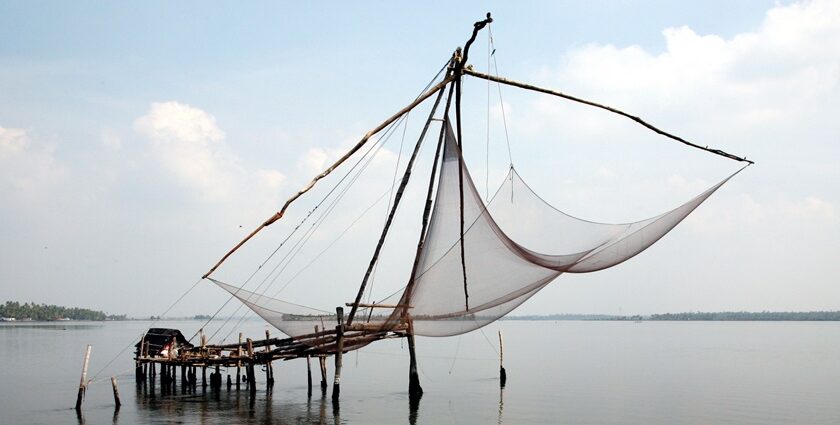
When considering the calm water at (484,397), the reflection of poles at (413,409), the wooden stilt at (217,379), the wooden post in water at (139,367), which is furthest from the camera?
the wooden post in water at (139,367)

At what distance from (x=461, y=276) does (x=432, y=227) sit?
1059 millimetres

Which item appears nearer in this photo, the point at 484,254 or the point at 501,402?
the point at 484,254

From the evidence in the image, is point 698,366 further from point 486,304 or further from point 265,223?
point 265,223

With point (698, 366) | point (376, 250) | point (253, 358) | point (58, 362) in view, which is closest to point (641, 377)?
point (698, 366)

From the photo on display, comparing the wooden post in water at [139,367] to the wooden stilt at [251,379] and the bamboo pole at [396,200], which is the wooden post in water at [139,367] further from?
the bamboo pole at [396,200]

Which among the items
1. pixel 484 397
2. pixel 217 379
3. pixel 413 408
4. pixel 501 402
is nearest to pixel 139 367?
pixel 217 379

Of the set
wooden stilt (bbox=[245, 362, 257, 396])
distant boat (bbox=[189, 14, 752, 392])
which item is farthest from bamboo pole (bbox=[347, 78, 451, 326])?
wooden stilt (bbox=[245, 362, 257, 396])

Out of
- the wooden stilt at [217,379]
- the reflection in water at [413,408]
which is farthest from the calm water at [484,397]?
the wooden stilt at [217,379]

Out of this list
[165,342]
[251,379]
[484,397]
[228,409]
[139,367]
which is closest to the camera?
[228,409]

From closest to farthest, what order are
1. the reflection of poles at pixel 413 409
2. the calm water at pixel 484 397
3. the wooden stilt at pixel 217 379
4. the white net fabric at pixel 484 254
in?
the white net fabric at pixel 484 254 → the reflection of poles at pixel 413 409 → the calm water at pixel 484 397 → the wooden stilt at pixel 217 379

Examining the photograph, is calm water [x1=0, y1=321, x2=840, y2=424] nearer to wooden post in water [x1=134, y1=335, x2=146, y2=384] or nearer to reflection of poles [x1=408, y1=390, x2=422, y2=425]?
reflection of poles [x1=408, y1=390, x2=422, y2=425]

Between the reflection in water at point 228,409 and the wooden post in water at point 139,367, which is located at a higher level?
the wooden post in water at point 139,367

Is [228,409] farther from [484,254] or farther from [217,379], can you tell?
[484,254]

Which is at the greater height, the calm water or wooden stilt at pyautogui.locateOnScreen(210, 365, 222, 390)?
wooden stilt at pyautogui.locateOnScreen(210, 365, 222, 390)
